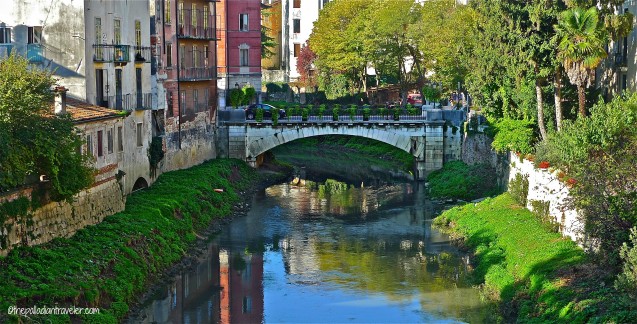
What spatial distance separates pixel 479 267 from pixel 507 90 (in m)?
16.5

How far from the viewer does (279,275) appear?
4572 centimetres

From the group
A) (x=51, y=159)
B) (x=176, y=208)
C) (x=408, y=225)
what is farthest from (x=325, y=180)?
(x=51, y=159)

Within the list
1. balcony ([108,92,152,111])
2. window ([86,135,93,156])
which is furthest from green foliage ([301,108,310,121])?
window ([86,135,93,156])

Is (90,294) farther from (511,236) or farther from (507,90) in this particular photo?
(507,90)

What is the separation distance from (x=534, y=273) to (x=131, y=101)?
24.0m

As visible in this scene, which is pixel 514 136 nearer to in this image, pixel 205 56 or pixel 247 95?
pixel 205 56

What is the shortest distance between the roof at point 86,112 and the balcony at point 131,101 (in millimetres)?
2907

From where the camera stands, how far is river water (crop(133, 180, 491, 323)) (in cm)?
3916

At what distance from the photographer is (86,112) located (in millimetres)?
44812

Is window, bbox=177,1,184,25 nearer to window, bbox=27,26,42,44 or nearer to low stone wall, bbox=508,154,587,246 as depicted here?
window, bbox=27,26,42,44

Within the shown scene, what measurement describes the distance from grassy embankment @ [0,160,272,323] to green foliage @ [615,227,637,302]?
1674cm

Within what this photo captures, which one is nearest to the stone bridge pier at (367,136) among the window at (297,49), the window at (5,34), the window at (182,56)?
the window at (182,56)

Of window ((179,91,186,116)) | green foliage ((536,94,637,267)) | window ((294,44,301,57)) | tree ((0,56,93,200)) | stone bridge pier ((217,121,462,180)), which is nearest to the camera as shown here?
green foliage ((536,94,637,267))

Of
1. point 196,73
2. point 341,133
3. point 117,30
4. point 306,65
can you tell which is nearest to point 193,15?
point 196,73
